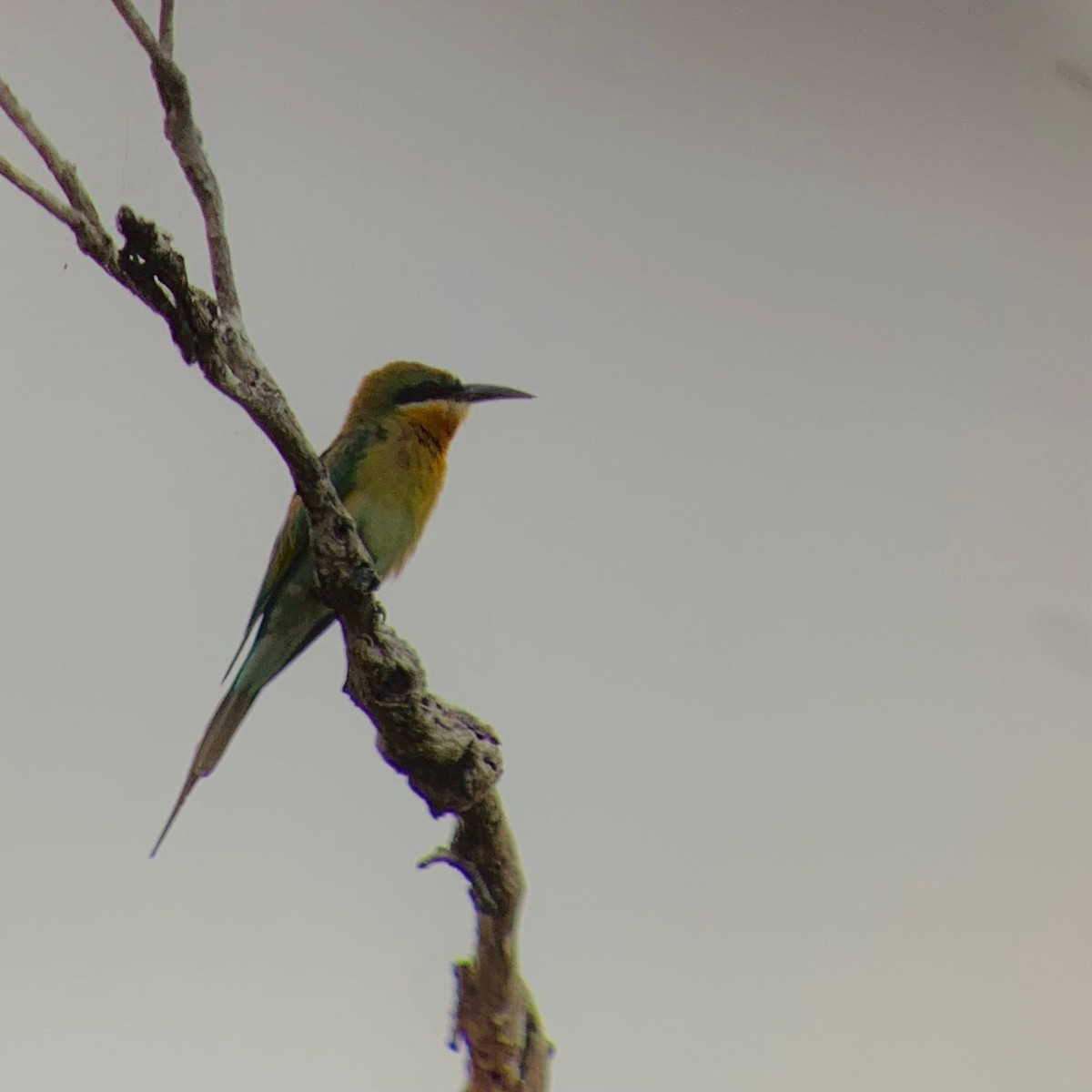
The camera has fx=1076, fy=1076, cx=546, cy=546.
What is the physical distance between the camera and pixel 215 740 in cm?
175

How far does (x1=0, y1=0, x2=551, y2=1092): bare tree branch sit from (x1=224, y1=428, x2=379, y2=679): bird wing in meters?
0.37

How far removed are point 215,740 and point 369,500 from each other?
480 millimetres

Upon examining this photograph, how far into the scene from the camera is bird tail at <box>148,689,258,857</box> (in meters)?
1.72

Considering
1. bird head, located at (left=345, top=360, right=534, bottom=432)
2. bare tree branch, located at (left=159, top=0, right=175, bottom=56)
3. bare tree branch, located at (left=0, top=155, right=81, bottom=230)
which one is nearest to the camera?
bare tree branch, located at (left=0, top=155, right=81, bottom=230)

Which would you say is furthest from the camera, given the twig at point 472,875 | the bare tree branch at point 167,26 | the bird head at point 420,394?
the bird head at point 420,394

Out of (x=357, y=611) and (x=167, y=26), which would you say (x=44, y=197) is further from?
(x=357, y=611)

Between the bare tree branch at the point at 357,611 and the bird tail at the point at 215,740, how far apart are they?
45 centimetres

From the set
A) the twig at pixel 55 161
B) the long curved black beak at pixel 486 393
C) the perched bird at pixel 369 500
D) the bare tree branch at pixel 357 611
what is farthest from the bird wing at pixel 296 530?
the twig at pixel 55 161

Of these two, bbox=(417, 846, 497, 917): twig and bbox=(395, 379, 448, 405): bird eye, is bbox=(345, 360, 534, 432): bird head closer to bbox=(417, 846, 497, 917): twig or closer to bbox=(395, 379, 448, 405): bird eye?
bbox=(395, 379, 448, 405): bird eye

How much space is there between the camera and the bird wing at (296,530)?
176cm

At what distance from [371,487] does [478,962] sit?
0.82 meters

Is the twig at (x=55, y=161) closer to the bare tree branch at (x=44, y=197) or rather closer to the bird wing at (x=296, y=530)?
the bare tree branch at (x=44, y=197)

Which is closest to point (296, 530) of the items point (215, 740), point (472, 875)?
point (215, 740)

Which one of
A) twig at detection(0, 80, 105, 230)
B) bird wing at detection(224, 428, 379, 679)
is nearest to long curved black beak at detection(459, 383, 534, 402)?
bird wing at detection(224, 428, 379, 679)
